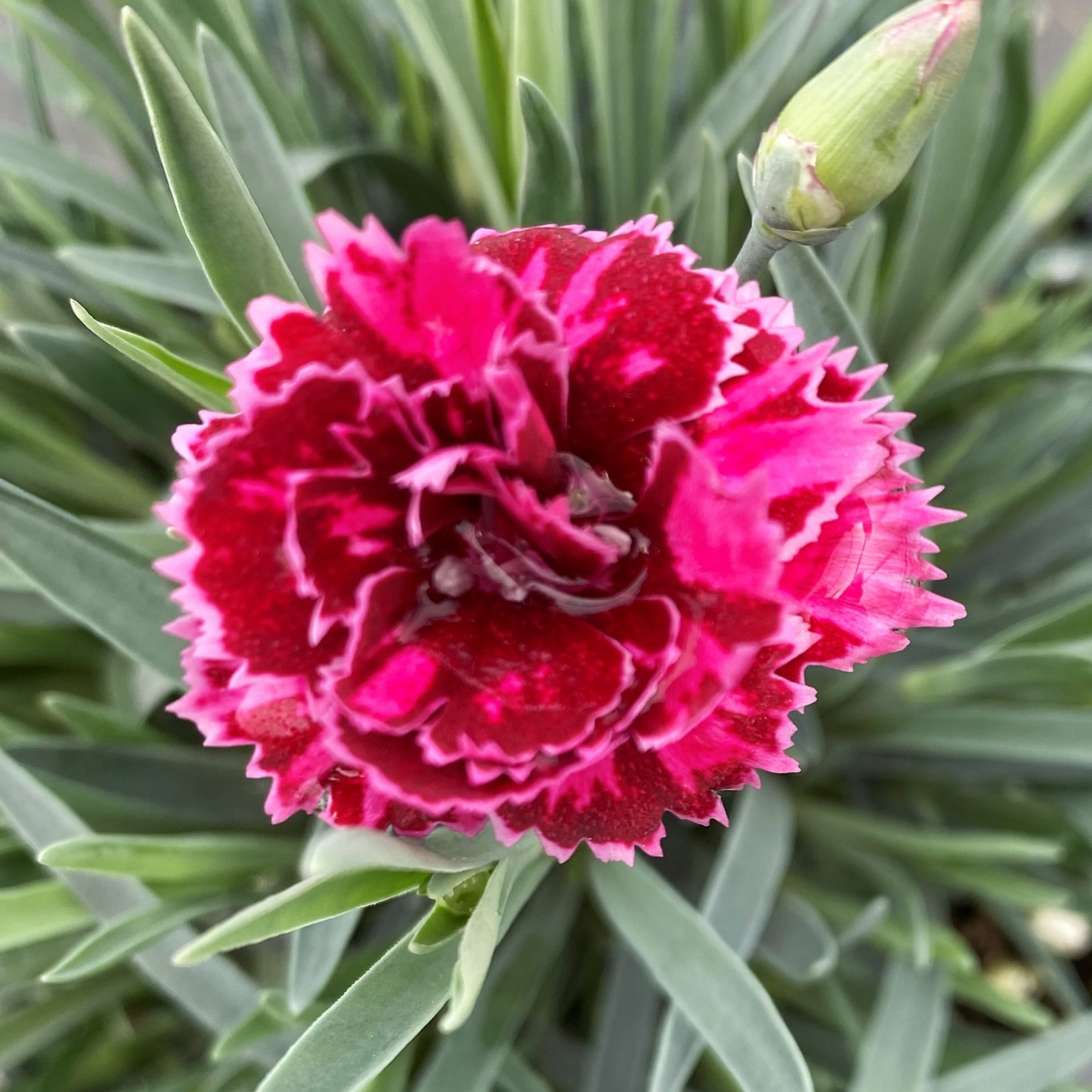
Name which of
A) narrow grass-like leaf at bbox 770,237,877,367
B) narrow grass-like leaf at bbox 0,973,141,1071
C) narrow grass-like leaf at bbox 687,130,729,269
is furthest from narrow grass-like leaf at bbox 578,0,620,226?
narrow grass-like leaf at bbox 0,973,141,1071

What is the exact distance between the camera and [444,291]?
20 centimetres

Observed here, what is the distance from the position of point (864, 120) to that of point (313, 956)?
35 centimetres

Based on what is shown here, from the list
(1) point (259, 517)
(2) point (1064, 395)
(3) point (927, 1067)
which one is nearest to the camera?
(1) point (259, 517)

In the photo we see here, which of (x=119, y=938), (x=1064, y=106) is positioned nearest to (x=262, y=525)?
(x=119, y=938)

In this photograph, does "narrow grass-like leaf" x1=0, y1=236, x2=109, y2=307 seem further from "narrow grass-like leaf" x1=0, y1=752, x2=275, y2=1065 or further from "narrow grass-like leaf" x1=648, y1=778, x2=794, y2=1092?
"narrow grass-like leaf" x1=648, y1=778, x2=794, y2=1092

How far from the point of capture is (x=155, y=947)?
0.45 meters

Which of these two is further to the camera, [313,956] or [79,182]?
[79,182]

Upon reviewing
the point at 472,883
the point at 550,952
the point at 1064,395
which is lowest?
the point at 550,952

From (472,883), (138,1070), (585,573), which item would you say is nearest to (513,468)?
(585,573)

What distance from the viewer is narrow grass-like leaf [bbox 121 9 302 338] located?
0.27 meters

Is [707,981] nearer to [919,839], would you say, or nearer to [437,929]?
[437,929]

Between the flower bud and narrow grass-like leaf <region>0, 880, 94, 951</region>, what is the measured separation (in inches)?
16.0

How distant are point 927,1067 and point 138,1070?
590mm

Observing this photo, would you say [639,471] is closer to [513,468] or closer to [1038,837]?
[513,468]
